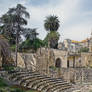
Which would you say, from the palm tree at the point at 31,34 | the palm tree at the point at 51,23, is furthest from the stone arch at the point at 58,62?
the palm tree at the point at 51,23

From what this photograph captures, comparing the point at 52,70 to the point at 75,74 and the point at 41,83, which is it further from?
the point at 41,83

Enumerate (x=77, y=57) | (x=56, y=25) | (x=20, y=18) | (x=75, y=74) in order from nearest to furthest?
1. (x=75, y=74)
2. (x=20, y=18)
3. (x=77, y=57)
4. (x=56, y=25)

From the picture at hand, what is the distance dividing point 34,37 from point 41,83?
1819 centimetres

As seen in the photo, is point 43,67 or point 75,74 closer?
point 43,67

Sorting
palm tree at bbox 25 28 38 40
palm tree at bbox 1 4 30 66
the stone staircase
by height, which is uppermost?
palm tree at bbox 1 4 30 66

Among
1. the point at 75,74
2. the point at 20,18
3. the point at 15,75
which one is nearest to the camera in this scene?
the point at 15,75

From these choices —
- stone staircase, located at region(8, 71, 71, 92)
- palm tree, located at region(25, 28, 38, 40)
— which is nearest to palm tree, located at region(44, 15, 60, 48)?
palm tree, located at region(25, 28, 38, 40)

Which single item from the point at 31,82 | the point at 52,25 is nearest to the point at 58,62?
the point at 52,25

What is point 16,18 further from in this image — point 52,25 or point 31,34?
point 52,25

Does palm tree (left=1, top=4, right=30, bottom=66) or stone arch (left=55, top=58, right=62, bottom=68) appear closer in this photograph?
palm tree (left=1, top=4, right=30, bottom=66)

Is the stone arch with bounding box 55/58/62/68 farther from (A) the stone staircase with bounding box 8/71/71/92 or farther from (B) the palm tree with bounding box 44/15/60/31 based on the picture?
(A) the stone staircase with bounding box 8/71/71/92

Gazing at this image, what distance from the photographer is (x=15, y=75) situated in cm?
1290

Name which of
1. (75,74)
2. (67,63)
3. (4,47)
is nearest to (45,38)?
(67,63)

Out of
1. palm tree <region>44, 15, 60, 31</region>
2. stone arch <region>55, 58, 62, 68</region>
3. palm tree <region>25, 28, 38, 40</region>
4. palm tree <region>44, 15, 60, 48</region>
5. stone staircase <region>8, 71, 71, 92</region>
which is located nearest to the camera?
stone staircase <region>8, 71, 71, 92</region>
